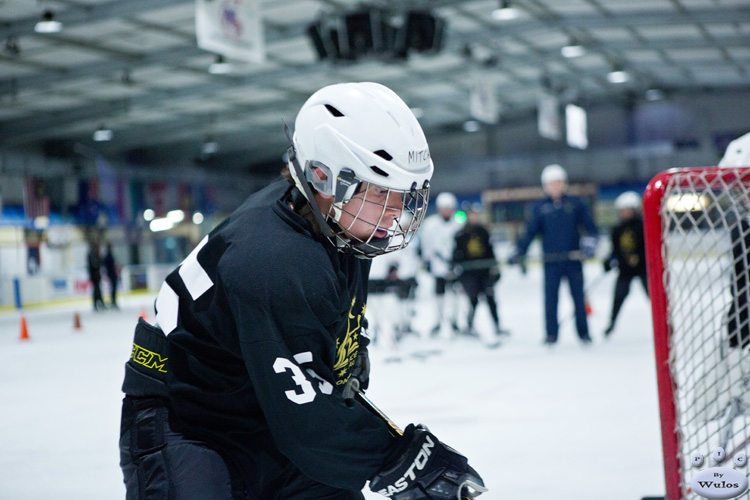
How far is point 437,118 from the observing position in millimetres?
26891

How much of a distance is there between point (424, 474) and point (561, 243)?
19.1ft

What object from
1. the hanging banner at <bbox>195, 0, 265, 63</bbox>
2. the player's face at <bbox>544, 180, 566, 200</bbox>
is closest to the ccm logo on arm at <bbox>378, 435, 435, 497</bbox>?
the player's face at <bbox>544, 180, 566, 200</bbox>

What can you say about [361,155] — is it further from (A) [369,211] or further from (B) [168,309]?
(B) [168,309]

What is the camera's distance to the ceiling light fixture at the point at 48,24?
11344mm

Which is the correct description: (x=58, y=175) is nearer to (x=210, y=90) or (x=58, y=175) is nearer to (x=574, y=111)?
(x=210, y=90)

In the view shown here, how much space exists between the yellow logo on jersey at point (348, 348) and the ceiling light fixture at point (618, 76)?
2183 centimetres

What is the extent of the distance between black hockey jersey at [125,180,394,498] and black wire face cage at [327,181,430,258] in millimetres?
49

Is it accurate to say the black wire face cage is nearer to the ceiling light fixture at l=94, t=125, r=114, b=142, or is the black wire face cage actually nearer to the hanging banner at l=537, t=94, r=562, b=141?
the hanging banner at l=537, t=94, r=562, b=141

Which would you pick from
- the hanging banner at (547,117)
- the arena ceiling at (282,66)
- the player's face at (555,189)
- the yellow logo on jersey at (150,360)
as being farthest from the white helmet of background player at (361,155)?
the hanging banner at (547,117)

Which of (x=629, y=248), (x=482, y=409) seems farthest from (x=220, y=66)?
(x=482, y=409)

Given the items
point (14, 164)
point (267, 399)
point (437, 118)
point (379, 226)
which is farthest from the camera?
point (437, 118)

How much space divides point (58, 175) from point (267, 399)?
22.2 metres

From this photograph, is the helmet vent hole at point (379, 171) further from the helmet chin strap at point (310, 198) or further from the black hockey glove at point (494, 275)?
the black hockey glove at point (494, 275)

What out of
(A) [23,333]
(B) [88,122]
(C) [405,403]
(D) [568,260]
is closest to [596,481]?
(C) [405,403]
